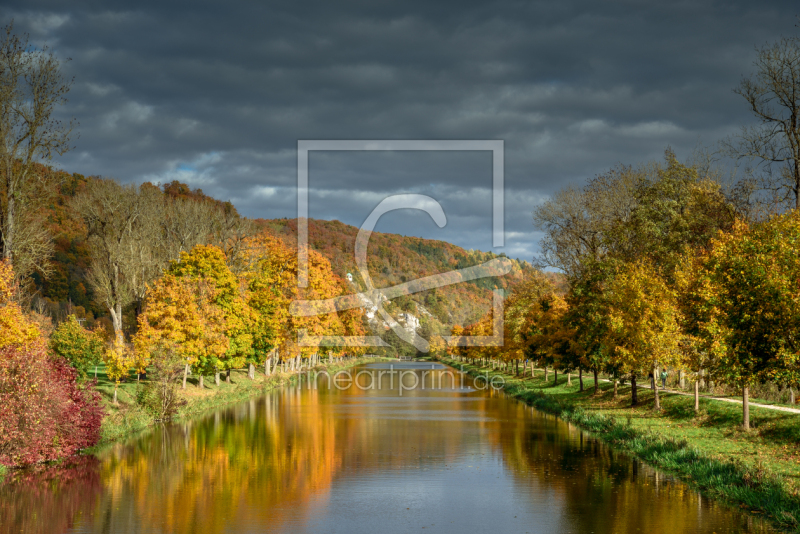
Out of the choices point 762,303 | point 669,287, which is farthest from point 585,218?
point 762,303

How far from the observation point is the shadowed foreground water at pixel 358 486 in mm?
18047

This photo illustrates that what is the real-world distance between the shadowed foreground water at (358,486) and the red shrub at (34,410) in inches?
36.5

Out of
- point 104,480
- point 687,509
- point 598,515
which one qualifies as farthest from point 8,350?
point 687,509

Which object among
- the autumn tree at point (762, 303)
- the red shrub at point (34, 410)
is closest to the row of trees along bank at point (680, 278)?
the autumn tree at point (762, 303)

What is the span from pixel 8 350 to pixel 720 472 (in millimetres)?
24267

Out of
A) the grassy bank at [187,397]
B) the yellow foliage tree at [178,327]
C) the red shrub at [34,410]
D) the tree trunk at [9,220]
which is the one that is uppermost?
the tree trunk at [9,220]

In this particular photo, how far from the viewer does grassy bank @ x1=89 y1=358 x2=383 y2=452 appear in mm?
34256

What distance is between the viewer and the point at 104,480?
23516mm

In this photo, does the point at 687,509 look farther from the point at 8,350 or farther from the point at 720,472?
the point at 8,350

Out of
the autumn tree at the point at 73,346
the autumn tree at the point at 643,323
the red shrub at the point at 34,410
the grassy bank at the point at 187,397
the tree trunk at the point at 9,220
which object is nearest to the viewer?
the red shrub at the point at 34,410

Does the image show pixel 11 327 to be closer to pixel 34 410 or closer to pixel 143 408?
pixel 34 410

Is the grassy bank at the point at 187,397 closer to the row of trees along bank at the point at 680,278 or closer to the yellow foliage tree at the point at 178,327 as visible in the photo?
the yellow foliage tree at the point at 178,327

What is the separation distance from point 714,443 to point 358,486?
15244mm

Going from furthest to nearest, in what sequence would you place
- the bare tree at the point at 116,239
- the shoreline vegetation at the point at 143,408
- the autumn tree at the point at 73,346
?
the bare tree at the point at 116,239 → the autumn tree at the point at 73,346 → the shoreline vegetation at the point at 143,408
